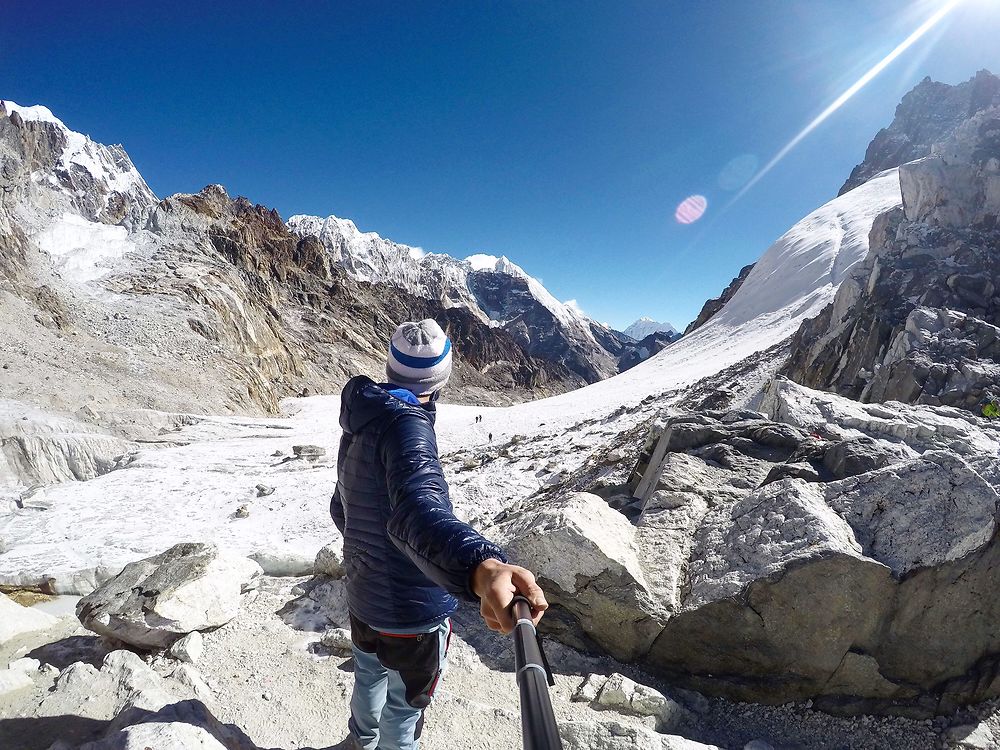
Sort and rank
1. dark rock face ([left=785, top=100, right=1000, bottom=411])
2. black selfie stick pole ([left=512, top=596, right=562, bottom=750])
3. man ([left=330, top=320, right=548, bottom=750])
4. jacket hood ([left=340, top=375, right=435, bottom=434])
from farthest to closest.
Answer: dark rock face ([left=785, top=100, right=1000, bottom=411]), jacket hood ([left=340, top=375, right=435, bottom=434]), man ([left=330, top=320, right=548, bottom=750]), black selfie stick pole ([left=512, top=596, right=562, bottom=750])

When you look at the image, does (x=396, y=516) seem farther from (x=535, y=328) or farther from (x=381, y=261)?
(x=535, y=328)

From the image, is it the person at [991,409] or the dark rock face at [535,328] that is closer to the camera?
the person at [991,409]

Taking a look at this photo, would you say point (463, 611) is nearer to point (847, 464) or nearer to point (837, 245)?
point (847, 464)

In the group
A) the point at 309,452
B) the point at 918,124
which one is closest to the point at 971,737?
the point at 309,452

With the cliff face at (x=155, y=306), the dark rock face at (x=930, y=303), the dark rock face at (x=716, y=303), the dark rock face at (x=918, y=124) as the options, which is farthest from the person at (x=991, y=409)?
the dark rock face at (x=918, y=124)

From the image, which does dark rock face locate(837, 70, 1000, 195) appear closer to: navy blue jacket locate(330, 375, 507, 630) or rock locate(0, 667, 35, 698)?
navy blue jacket locate(330, 375, 507, 630)

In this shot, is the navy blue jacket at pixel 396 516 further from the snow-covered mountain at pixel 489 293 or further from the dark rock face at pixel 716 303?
the snow-covered mountain at pixel 489 293

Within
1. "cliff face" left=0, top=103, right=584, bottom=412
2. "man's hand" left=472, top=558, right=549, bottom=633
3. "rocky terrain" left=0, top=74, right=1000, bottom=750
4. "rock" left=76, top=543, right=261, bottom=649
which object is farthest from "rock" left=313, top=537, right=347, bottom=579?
"cliff face" left=0, top=103, right=584, bottom=412
